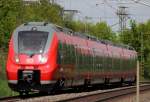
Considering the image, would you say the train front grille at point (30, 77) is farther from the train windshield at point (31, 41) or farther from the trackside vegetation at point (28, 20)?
the trackside vegetation at point (28, 20)

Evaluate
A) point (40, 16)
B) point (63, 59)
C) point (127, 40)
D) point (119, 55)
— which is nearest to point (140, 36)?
point (127, 40)

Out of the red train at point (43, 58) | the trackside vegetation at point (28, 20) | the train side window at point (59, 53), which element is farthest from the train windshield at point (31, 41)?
the trackside vegetation at point (28, 20)

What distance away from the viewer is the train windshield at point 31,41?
91.0ft

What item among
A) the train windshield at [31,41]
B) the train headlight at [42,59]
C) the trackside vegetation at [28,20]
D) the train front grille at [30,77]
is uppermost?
the trackside vegetation at [28,20]

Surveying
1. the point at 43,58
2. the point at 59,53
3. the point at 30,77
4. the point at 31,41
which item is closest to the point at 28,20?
the point at 59,53

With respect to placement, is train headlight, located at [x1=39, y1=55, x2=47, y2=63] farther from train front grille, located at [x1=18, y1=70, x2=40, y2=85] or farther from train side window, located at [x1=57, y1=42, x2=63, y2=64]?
train side window, located at [x1=57, y1=42, x2=63, y2=64]

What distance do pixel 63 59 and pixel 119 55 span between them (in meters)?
21.7

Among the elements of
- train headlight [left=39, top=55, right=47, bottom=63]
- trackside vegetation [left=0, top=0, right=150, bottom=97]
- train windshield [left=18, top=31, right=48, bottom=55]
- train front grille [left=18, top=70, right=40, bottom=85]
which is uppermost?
trackside vegetation [left=0, top=0, right=150, bottom=97]

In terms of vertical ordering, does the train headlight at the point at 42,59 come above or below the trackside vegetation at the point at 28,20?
below

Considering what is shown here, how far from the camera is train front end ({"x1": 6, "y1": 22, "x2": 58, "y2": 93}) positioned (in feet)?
89.8

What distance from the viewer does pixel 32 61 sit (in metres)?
27.5

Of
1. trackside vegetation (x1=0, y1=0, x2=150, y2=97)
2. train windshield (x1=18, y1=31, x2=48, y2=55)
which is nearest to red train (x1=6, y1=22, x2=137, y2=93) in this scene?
train windshield (x1=18, y1=31, x2=48, y2=55)

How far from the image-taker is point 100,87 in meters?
45.3

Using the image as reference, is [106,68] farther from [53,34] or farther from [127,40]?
[127,40]
